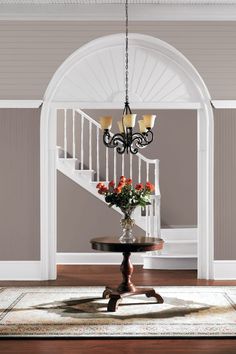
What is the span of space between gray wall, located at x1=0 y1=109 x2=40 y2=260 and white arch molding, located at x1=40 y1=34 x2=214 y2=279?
0.11 meters

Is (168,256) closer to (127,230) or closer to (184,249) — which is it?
(184,249)

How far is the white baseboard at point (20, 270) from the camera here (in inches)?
303

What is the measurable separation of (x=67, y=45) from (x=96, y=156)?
9.68ft

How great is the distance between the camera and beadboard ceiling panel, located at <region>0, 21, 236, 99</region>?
7.69 meters

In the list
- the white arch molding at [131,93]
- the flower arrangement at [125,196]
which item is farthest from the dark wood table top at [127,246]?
the white arch molding at [131,93]

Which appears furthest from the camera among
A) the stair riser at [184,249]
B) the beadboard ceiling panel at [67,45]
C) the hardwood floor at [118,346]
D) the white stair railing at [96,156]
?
the white stair railing at [96,156]

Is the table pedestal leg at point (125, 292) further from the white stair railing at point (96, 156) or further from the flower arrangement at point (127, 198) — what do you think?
the white stair railing at point (96, 156)

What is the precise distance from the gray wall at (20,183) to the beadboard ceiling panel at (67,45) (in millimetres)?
335

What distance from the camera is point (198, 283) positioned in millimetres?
7375

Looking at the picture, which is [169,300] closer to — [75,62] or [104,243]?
[104,243]

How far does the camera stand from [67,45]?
7.70 meters

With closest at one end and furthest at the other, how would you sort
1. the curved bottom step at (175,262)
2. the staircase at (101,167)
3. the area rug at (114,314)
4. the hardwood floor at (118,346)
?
the hardwood floor at (118,346) → the area rug at (114,314) → the curved bottom step at (175,262) → the staircase at (101,167)

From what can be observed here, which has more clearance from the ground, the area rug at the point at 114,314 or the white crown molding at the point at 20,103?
the white crown molding at the point at 20,103

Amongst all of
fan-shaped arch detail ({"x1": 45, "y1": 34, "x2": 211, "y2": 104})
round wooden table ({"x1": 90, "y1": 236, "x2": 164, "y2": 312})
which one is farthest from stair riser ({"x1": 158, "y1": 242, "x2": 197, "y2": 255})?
round wooden table ({"x1": 90, "y1": 236, "x2": 164, "y2": 312})
